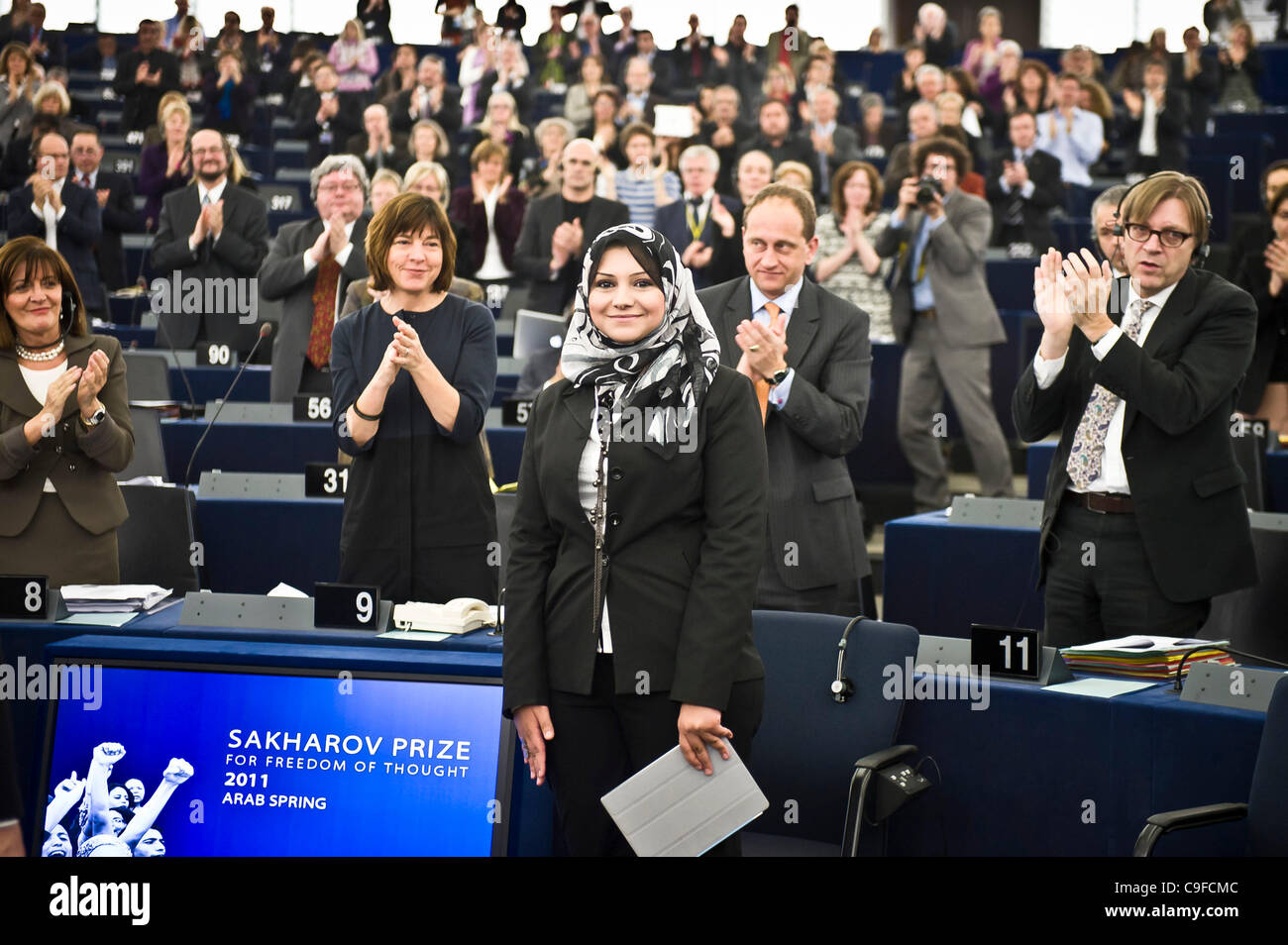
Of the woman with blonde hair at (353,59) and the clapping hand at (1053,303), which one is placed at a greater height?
the woman with blonde hair at (353,59)

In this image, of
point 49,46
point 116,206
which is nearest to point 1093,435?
point 116,206

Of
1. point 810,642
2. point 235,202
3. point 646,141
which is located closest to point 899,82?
point 646,141

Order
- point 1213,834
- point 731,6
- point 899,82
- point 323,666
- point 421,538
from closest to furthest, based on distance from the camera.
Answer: point 1213,834 → point 323,666 → point 421,538 → point 899,82 → point 731,6

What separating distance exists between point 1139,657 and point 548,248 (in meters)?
3.98

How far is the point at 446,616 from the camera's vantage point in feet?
8.73

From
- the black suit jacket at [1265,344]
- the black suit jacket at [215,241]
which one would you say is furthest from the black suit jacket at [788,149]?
the black suit jacket at [1265,344]

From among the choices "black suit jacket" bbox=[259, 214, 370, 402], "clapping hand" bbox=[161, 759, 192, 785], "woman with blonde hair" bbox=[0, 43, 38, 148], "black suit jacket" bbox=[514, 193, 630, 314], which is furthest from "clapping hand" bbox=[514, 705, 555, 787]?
"woman with blonde hair" bbox=[0, 43, 38, 148]

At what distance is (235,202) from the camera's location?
564cm

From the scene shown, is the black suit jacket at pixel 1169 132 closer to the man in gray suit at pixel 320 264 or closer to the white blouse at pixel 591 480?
Answer: the man in gray suit at pixel 320 264

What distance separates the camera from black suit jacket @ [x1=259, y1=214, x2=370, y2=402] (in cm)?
454

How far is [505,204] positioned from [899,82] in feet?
15.2

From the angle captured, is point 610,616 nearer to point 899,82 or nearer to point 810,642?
point 810,642

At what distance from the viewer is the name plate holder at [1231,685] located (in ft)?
7.36

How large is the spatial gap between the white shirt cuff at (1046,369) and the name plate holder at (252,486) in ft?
6.75
